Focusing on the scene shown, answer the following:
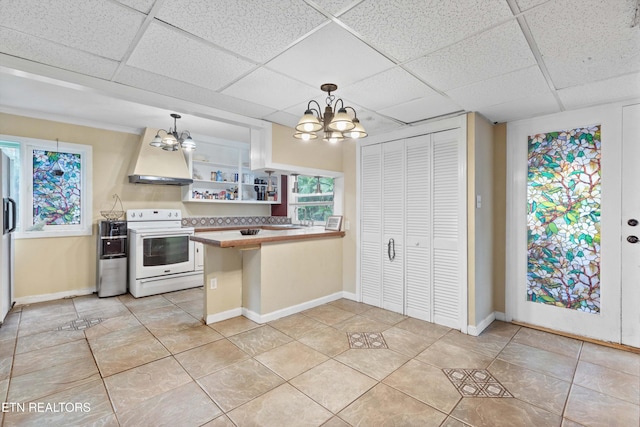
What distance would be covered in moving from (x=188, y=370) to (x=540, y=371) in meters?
2.74

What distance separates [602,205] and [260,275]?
137 inches

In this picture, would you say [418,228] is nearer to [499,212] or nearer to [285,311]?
[499,212]

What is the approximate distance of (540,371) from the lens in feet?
7.70

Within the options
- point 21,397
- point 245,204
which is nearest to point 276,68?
point 21,397

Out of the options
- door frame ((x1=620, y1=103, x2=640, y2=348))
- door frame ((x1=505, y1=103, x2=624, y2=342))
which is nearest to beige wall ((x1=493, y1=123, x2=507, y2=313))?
door frame ((x1=505, y1=103, x2=624, y2=342))

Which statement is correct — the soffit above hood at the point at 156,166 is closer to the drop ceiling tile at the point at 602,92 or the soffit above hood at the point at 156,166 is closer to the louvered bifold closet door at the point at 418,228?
the louvered bifold closet door at the point at 418,228

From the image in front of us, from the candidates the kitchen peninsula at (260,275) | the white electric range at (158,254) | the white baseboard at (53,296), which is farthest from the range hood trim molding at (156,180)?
the white baseboard at (53,296)

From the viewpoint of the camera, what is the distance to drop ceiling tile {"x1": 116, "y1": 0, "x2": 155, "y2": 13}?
153cm

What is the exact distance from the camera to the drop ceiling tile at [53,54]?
187cm

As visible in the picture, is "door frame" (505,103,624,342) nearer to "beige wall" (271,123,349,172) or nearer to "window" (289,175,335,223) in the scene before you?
"beige wall" (271,123,349,172)

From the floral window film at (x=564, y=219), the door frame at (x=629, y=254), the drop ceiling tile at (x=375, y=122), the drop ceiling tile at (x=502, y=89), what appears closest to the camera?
the drop ceiling tile at (x=502, y=89)

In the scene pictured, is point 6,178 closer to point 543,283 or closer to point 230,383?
point 230,383

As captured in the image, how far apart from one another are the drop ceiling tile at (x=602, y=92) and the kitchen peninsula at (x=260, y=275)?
112 inches

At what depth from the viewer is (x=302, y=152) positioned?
12.9ft
